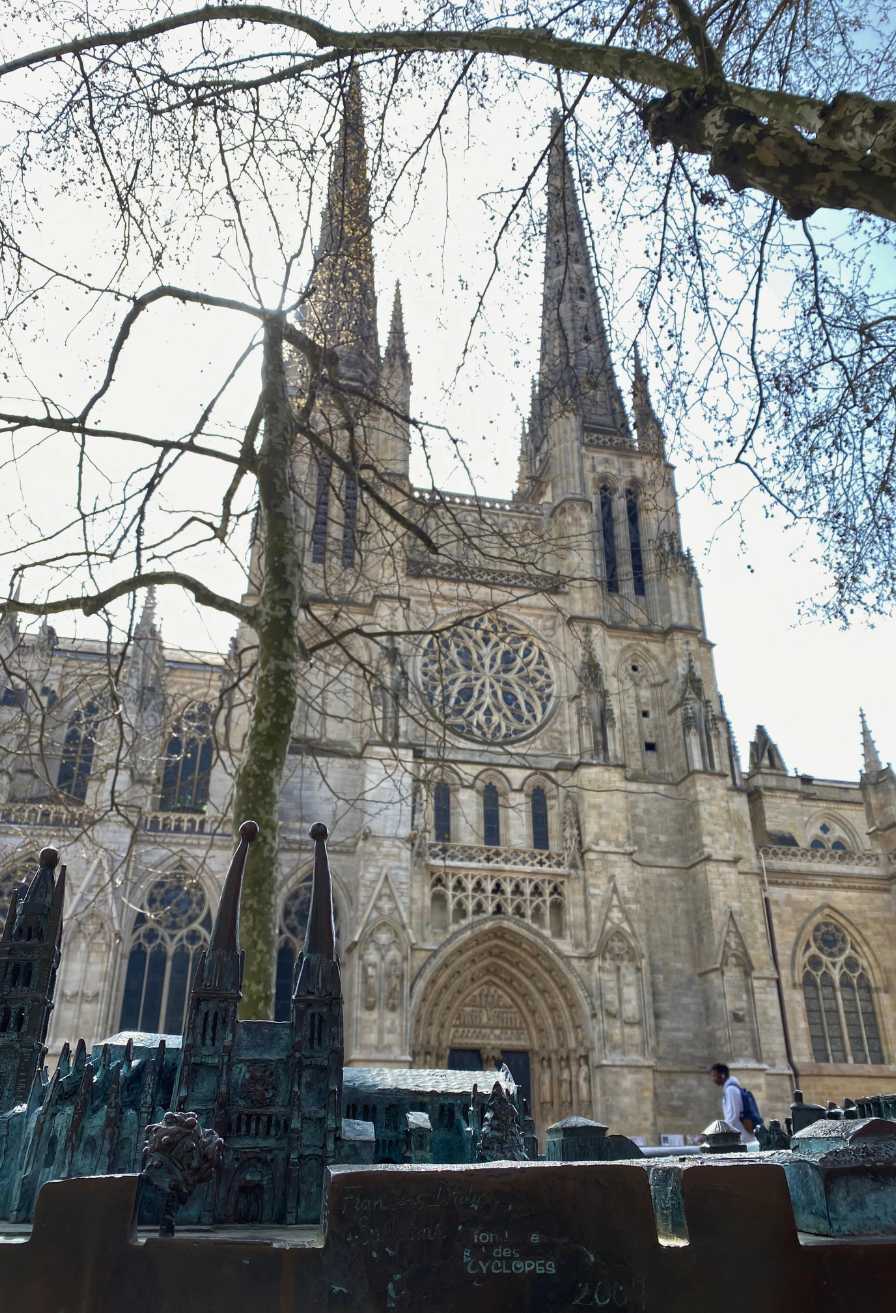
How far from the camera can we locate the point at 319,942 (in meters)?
3.26

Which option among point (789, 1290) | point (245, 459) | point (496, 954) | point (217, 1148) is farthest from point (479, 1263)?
point (496, 954)

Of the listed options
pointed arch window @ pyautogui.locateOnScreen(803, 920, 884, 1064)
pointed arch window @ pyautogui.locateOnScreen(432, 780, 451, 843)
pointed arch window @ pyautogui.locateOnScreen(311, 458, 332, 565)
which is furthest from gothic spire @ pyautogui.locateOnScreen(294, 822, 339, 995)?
pointed arch window @ pyautogui.locateOnScreen(803, 920, 884, 1064)

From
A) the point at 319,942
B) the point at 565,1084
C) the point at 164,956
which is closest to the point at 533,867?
the point at 565,1084

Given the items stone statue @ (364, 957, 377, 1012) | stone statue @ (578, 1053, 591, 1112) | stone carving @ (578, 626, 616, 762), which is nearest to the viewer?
stone statue @ (364, 957, 377, 1012)

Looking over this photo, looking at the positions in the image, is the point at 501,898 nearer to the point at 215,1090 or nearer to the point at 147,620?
the point at 147,620

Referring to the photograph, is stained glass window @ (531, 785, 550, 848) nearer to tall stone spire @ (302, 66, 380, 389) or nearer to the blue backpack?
the blue backpack

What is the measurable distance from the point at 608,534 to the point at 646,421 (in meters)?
18.1

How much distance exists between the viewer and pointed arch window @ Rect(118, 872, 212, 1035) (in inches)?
730

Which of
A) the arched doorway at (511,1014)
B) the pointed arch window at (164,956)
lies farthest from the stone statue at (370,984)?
the pointed arch window at (164,956)

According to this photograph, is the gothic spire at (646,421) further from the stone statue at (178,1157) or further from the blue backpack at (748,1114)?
the blue backpack at (748,1114)

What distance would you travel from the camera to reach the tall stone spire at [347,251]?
718 centimetres

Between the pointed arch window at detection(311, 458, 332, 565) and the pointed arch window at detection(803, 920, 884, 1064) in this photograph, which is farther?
the pointed arch window at detection(311, 458, 332, 565)

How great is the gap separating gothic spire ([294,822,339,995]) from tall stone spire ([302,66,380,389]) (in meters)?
4.91

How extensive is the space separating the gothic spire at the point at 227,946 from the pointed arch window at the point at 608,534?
896 inches
